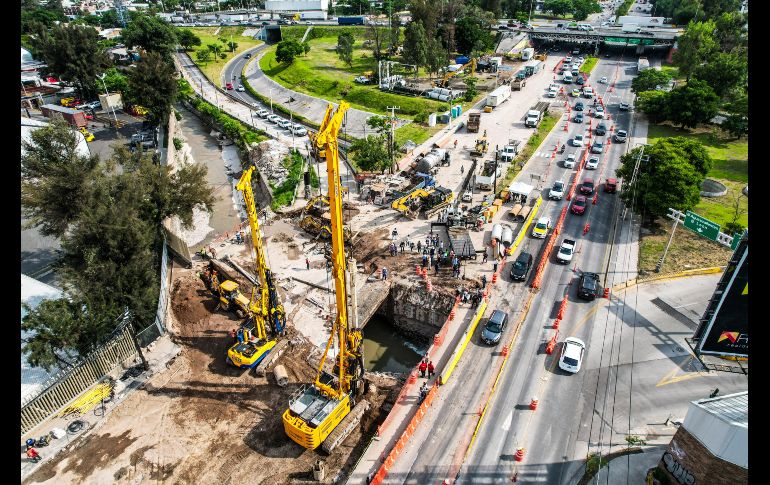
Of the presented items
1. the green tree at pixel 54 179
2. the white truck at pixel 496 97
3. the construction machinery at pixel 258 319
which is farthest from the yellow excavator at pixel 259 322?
the white truck at pixel 496 97

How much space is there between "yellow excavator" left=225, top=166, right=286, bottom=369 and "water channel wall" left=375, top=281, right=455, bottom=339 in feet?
35.4

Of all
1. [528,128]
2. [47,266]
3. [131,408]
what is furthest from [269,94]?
[131,408]

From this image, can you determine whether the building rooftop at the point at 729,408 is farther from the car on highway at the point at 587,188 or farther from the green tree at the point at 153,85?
the green tree at the point at 153,85

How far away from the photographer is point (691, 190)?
4544 centimetres

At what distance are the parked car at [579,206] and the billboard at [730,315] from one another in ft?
84.6

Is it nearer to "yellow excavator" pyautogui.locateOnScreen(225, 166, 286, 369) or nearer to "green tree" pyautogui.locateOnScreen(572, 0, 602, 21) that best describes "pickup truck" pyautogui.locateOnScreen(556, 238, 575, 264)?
"yellow excavator" pyautogui.locateOnScreen(225, 166, 286, 369)

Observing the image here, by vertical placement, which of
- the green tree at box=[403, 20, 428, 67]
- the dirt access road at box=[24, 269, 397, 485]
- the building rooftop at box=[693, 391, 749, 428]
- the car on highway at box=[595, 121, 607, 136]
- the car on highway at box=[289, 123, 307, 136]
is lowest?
the dirt access road at box=[24, 269, 397, 485]

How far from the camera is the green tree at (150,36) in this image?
11581 cm

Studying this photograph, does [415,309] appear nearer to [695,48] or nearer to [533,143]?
[533,143]

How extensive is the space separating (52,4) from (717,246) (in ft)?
797

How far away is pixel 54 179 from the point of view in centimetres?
4028

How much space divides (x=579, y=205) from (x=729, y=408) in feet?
106

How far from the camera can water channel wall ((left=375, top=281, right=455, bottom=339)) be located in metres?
39.8

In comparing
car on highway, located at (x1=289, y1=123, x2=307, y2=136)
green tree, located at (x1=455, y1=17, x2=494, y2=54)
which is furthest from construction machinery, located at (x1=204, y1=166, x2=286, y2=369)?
green tree, located at (x1=455, y1=17, x2=494, y2=54)
